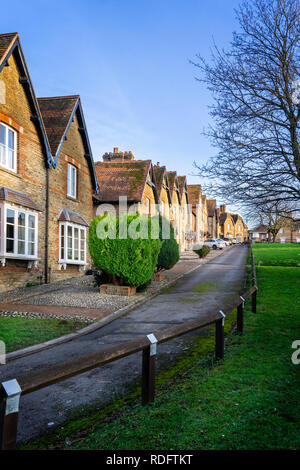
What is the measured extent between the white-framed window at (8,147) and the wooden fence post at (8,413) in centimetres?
1212

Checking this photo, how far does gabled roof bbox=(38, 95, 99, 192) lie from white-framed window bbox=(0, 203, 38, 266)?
11.2 feet

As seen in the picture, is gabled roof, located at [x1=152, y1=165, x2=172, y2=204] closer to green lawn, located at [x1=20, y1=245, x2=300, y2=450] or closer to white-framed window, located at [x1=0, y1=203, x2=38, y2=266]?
white-framed window, located at [x1=0, y1=203, x2=38, y2=266]

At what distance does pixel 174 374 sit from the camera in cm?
549

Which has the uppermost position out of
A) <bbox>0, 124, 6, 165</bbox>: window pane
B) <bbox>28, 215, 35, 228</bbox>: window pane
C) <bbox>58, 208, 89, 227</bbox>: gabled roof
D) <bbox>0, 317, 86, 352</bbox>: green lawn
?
<bbox>0, 124, 6, 165</bbox>: window pane

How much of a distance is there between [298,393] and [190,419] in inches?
64.8

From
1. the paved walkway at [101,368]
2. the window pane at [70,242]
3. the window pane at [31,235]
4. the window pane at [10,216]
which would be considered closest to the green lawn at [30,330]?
the paved walkway at [101,368]

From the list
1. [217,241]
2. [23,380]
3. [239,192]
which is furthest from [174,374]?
[217,241]

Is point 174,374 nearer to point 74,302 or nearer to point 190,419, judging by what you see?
point 190,419

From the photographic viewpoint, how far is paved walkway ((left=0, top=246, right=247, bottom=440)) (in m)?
4.38

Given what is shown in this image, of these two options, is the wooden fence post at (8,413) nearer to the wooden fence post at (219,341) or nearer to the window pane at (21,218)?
the wooden fence post at (219,341)

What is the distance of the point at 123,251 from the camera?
1321 cm

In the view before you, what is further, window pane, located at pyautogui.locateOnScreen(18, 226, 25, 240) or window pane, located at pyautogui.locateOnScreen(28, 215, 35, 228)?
window pane, located at pyautogui.locateOnScreen(28, 215, 35, 228)

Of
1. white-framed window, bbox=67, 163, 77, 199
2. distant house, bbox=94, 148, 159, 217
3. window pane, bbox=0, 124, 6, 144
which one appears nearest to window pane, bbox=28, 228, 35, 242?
window pane, bbox=0, 124, 6, 144

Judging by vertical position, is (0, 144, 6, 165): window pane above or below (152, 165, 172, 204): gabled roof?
below
